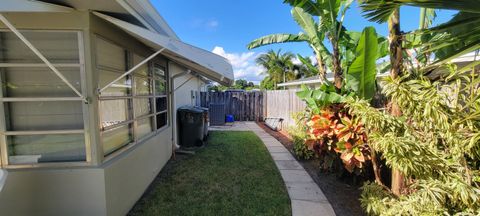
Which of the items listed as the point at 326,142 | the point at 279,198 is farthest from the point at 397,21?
the point at 279,198

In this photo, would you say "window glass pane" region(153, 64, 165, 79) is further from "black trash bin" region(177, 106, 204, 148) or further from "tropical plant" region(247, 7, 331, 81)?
"tropical plant" region(247, 7, 331, 81)

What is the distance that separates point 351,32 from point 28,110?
20.8 ft

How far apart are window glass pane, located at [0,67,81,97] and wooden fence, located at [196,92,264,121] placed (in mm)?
13314

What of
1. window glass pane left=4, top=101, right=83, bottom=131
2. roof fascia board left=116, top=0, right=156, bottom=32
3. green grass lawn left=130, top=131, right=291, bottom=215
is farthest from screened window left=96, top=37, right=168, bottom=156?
green grass lawn left=130, top=131, right=291, bottom=215

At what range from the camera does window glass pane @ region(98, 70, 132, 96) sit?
3.85 meters

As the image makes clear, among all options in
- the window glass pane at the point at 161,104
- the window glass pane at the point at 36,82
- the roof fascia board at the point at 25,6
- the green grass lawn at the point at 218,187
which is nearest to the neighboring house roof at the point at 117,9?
the roof fascia board at the point at 25,6

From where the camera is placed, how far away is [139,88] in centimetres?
536

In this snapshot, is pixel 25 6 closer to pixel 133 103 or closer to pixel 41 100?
pixel 41 100

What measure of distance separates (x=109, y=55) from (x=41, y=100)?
1.20 metres

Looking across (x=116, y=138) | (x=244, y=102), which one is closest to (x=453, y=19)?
(x=116, y=138)

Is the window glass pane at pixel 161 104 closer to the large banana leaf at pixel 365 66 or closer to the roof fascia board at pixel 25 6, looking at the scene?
the roof fascia board at pixel 25 6

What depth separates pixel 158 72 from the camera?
6840mm

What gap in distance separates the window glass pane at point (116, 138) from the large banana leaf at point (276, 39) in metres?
4.33

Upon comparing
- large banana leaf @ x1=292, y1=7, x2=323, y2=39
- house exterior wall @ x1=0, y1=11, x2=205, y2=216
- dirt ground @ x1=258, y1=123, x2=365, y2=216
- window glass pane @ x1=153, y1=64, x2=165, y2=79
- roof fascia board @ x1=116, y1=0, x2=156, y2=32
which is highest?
large banana leaf @ x1=292, y1=7, x2=323, y2=39
